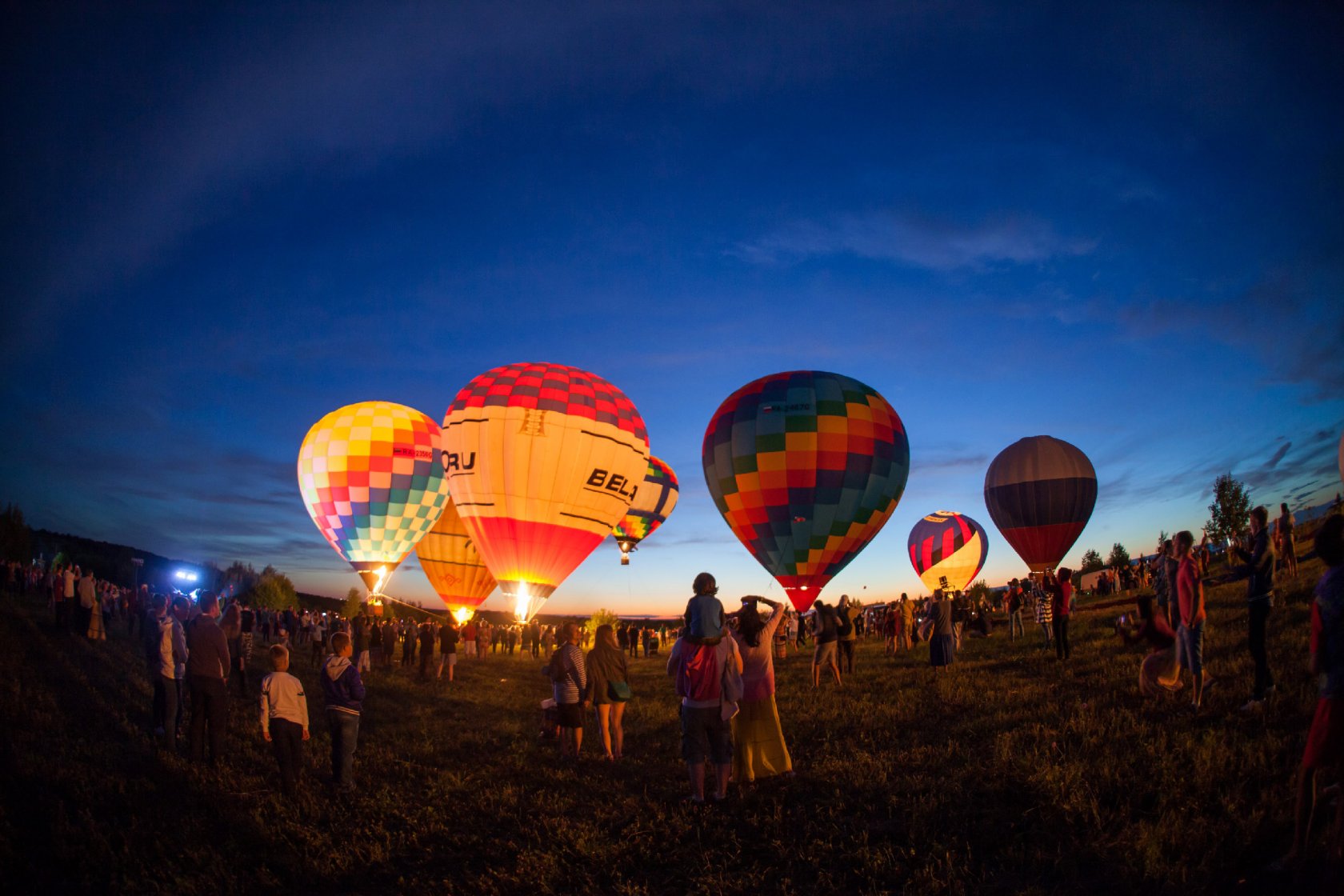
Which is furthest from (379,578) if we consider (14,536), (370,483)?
(14,536)

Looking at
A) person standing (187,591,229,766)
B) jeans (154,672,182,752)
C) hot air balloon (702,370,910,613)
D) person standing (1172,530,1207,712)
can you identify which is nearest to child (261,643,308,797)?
person standing (187,591,229,766)

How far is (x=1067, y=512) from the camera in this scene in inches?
1041

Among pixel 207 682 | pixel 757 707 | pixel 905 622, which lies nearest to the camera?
pixel 757 707

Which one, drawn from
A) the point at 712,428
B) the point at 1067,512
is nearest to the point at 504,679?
the point at 712,428

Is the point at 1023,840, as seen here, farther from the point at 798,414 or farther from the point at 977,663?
the point at 798,414

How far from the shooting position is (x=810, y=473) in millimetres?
21953

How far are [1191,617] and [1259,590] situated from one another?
2.03ft

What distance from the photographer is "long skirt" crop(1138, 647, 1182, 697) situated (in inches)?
A: 298

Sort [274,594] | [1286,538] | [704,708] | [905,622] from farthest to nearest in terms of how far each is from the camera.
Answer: [274,594] < [905,622] < [1286,538] < [704,708]

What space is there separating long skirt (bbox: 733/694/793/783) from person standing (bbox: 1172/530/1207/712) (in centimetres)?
392

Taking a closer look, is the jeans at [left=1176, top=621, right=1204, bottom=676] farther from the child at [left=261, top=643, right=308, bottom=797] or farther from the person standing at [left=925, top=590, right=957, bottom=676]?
the child at [left=261, top=643, right=308, bottom=797]

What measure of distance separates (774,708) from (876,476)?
1648 centimetres

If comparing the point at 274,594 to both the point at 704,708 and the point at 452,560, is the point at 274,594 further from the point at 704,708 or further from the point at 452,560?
the point at 704,708

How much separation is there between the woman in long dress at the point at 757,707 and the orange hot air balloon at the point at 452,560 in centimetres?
3145
